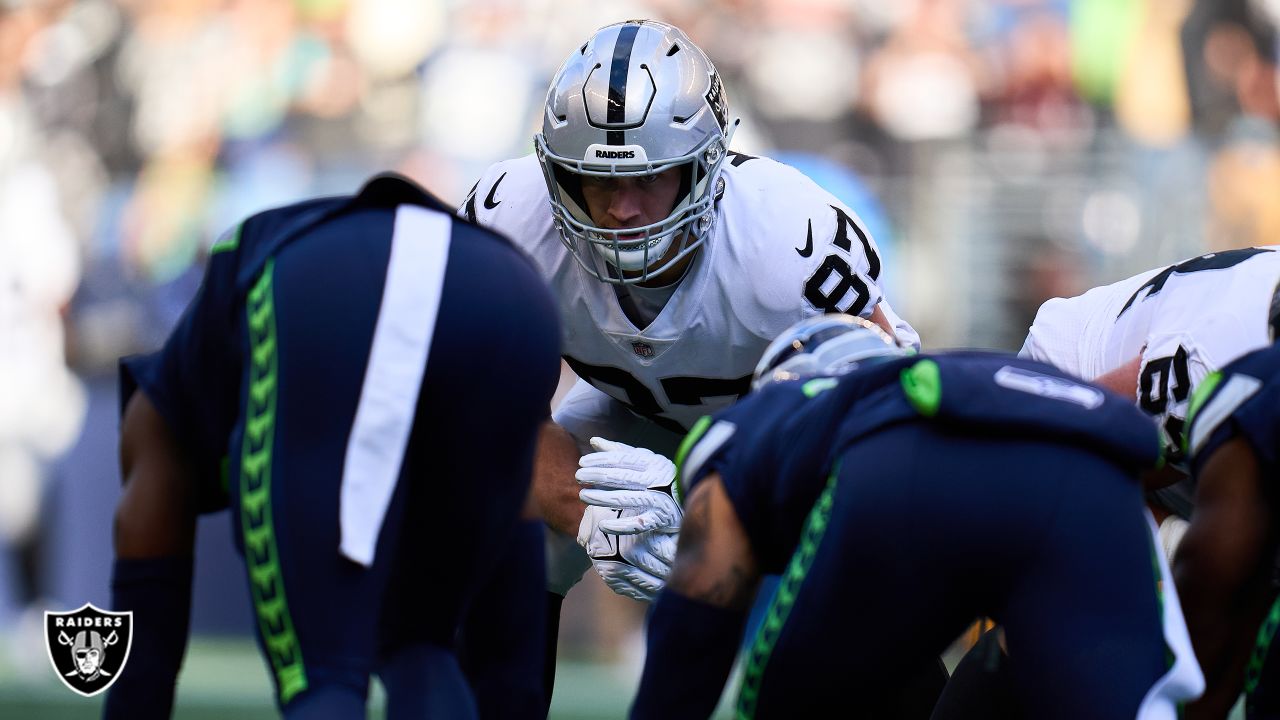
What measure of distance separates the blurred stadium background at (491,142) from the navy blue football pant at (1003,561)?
18.3ft

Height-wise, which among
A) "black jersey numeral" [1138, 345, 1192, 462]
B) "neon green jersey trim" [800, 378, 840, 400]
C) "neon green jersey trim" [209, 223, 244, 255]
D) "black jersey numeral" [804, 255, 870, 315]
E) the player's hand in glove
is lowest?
the player's hand in glove

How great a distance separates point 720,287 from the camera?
359cm

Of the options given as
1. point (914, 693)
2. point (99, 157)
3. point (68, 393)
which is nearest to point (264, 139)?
point (99, 157)

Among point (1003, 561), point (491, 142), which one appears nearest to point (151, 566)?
point (1003, 561)

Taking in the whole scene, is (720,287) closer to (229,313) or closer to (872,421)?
(872,421)

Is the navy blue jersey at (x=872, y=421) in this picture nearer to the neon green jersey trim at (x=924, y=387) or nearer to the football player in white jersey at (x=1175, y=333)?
the neon green jersey trim at (x=924, y=387)

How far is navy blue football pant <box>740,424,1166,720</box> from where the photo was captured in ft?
7.17

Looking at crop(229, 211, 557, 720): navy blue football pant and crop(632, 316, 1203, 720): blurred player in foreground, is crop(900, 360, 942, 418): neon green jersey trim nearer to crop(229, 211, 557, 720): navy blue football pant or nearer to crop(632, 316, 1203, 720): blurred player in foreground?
crop(632, 316, 1203, 720): blurred player in foreground

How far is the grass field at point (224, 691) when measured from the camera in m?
5.91

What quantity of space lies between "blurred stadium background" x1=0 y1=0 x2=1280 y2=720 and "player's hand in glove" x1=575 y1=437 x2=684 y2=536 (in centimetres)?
460

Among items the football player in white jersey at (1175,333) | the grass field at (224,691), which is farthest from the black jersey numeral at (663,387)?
the grass field at (224,691)

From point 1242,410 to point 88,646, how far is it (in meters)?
1.80

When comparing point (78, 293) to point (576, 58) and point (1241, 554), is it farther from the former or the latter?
point (1241, 554)

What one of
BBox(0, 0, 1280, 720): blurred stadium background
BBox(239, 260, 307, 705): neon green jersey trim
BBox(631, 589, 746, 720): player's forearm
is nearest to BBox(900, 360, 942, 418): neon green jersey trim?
BBox(631, 589, 746, 720): player's forearm
